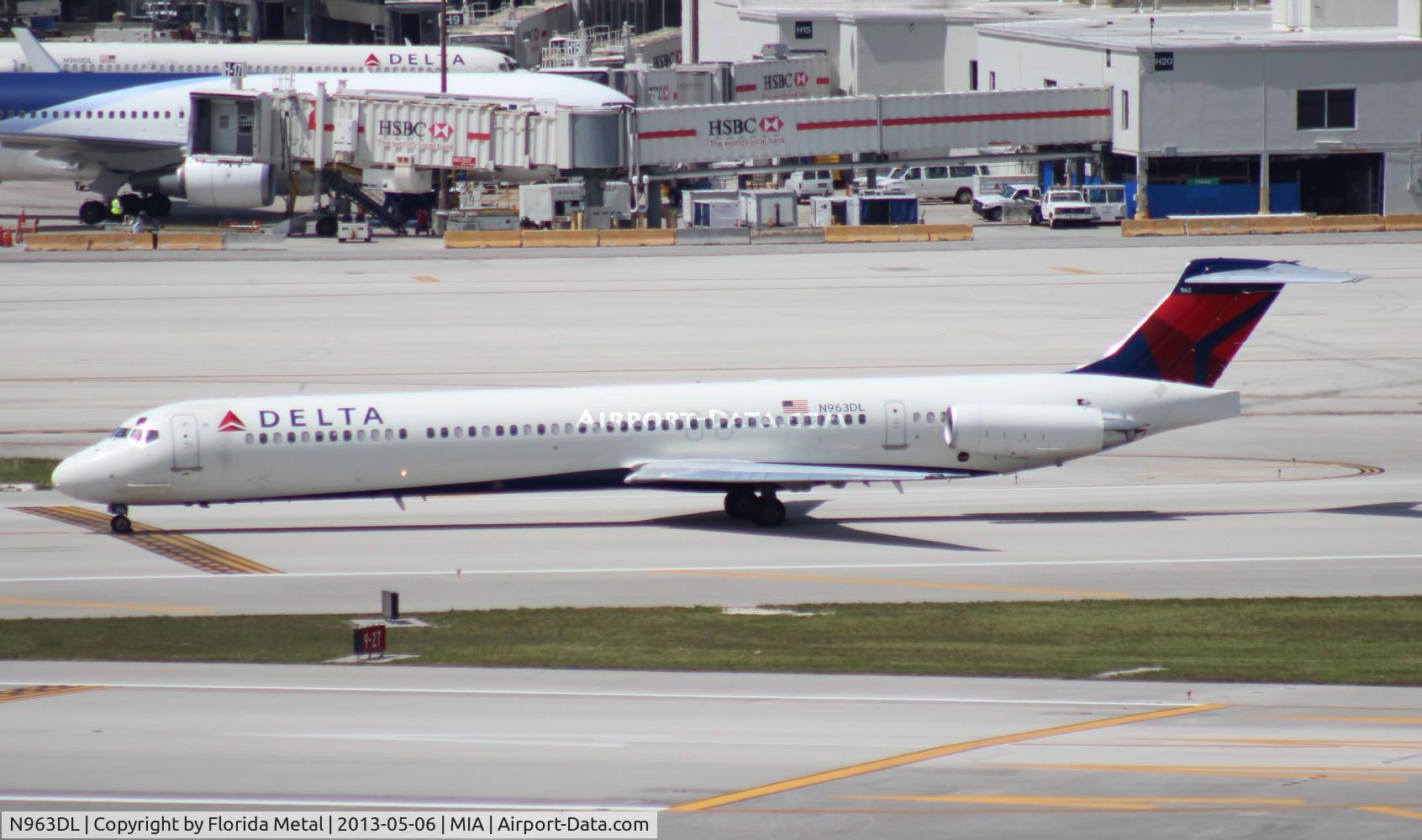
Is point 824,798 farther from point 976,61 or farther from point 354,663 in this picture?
point 976,61

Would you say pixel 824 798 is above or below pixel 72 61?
below

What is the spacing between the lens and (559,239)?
72.6 m

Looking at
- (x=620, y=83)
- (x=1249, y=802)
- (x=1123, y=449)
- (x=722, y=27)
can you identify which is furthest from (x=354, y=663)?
(x=722, y=27)

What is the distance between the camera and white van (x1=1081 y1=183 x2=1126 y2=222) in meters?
78.2

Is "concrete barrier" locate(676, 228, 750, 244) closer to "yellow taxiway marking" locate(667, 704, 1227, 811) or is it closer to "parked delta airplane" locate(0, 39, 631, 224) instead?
"parked delta airplane" locate(0, 39, 631, 224)

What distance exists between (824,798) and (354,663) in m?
8.94

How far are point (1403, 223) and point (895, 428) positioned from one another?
48532mm

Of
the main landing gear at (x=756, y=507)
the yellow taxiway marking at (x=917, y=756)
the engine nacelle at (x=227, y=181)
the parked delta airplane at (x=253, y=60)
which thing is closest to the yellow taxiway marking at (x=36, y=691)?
the yellow taxiway marking at (x=917, y=756)

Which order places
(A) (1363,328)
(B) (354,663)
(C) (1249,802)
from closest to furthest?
(C) (1249,802)
(B) (354,663)
(A) (1363,328)

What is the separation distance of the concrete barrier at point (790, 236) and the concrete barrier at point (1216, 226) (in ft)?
51.3

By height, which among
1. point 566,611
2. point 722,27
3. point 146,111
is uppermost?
point 722,27

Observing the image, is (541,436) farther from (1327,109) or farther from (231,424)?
(1327,109)

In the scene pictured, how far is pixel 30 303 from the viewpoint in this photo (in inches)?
2375

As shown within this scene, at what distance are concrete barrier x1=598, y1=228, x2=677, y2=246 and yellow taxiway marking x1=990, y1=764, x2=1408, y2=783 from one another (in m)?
55.9
